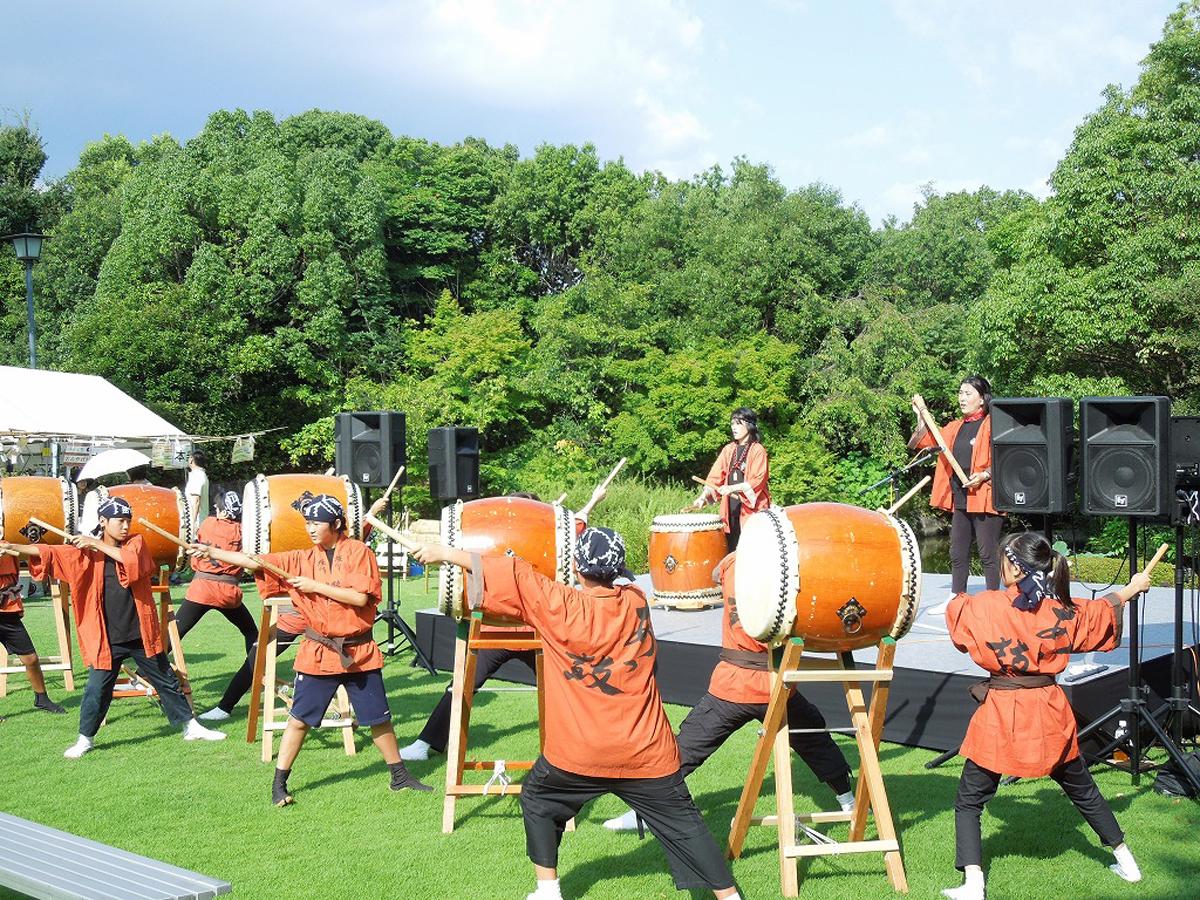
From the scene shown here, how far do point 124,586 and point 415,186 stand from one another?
84.3ft

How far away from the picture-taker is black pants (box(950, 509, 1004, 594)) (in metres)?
7.30

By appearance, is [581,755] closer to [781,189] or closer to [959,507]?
[959,507]

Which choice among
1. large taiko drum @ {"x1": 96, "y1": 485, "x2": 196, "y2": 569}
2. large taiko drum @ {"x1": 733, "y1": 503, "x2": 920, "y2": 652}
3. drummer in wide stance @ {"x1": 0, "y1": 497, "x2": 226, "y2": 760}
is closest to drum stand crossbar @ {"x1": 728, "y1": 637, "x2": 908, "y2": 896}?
large taiko drum @ {"x1": 733, "y1": 503, "x2": 920, "y2": 652}

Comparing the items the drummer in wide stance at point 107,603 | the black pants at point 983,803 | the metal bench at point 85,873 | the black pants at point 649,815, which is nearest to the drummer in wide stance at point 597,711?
the black pants at point 649,815

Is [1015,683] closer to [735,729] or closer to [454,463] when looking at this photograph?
[735,729]

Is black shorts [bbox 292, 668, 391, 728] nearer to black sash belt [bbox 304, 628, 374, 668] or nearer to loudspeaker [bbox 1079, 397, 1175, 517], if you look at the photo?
black sash belt [bbox 304, 628, 374, 668]

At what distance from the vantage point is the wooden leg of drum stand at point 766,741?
4.33m

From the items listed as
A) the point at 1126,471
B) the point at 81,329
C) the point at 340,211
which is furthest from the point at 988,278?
the point at 1126,471

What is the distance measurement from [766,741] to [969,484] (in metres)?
3.53

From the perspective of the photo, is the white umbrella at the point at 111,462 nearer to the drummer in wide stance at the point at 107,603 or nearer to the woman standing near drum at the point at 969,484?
the drummer in wide stance at the point at 107,603

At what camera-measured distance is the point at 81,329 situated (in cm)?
2308

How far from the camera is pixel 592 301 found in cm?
2505

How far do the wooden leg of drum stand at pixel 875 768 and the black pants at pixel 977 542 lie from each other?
297cm

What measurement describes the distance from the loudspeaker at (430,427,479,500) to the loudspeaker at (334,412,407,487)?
0.62 metres
